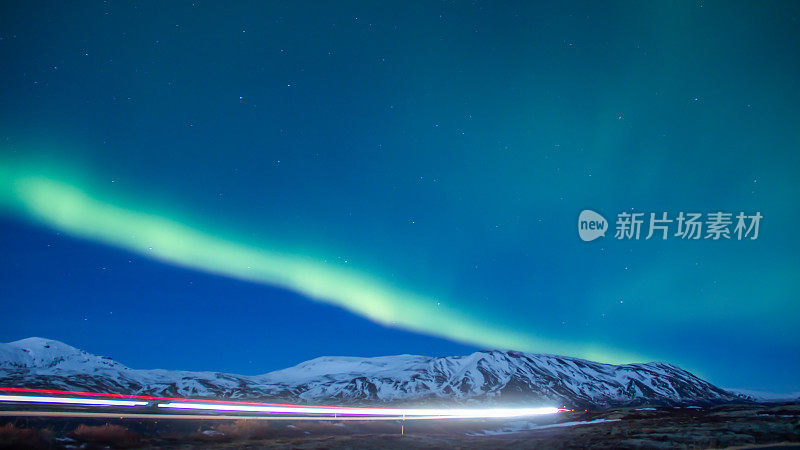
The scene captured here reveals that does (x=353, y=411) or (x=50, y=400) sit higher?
(x=50, y=400)

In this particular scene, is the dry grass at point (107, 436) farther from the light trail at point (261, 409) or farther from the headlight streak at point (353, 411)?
the headlight streak at point (353, 411)

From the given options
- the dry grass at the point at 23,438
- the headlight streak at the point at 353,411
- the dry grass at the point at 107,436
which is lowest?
the headlight streak at the point at 353,411

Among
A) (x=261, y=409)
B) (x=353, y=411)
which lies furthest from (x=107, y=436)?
(x=353, y=411)

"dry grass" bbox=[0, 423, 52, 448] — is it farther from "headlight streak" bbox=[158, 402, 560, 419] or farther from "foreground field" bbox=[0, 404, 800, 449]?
"headlight streak" bbox=[158, 402, 560, 419]

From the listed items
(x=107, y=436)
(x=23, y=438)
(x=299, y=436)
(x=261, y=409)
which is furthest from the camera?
(x=261, y=409)

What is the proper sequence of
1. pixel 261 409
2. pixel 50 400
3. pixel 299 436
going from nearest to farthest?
pixel 50 400, pixel 299 436, pixel 261 409

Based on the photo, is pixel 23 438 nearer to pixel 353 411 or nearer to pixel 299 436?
pixel 299 436

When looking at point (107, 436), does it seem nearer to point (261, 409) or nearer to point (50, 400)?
point (50, 400)

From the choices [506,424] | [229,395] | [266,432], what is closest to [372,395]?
[229,395]

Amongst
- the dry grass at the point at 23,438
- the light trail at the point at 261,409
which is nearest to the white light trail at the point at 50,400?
the light trail at the point at 261,409

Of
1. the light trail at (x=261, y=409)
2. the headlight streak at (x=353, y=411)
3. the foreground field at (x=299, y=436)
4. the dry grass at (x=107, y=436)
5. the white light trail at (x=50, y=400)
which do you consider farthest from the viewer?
the headlight streak at (x=353, y=411)

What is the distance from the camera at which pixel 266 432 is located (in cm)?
2330

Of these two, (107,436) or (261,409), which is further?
(261,409)

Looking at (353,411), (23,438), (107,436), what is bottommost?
(353,411)
